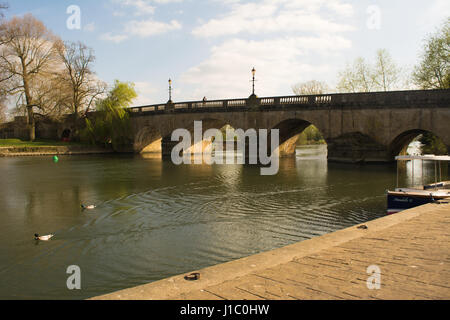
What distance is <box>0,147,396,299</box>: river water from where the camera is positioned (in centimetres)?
788

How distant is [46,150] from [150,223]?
44.4m

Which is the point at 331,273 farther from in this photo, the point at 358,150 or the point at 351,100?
the point at 351,100

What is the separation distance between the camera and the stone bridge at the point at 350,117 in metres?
29.8

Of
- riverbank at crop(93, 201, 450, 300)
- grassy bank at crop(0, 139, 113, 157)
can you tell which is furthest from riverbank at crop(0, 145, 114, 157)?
riverbank at crop(93, 201, 450, 300)

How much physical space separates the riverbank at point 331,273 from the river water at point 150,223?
2588 millimetres

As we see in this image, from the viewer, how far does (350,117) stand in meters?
33.5

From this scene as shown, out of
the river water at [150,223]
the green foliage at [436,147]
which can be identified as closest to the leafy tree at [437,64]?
the green foliage at [436,147]

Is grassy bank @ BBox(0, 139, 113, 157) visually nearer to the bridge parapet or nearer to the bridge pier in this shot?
the bridge parapet

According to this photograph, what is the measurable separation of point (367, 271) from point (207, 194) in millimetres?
13288

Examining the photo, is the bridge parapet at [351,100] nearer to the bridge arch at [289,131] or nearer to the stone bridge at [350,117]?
the stone bridge at [350,117]

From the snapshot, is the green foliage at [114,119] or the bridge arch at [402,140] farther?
the green foliage at [114,119]

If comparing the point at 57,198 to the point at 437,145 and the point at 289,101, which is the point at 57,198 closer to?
the point at 289,101

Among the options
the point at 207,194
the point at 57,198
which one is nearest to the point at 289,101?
the point at 207,194

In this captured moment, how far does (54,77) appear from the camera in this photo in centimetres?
5241
